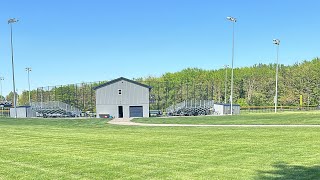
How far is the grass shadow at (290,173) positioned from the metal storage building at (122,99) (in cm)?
5011

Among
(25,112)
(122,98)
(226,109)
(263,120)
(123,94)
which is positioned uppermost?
(123,94)

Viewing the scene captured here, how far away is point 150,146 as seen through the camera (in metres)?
14.9

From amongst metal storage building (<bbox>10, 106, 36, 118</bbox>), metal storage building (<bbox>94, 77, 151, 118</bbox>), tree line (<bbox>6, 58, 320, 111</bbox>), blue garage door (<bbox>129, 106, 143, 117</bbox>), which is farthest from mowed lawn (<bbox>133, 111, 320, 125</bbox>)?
tree line (<bbox>6, 58, 320, 111</bbox>)

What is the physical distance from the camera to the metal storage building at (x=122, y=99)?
59.3 m

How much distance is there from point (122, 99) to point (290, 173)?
51216mm

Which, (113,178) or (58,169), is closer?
(113,178)

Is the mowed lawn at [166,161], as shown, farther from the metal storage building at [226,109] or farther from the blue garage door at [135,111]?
the metal storage building at [226,109]

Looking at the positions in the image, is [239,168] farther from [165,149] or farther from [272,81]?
A: [272,81]

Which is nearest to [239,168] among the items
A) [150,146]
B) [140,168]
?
[140,168]

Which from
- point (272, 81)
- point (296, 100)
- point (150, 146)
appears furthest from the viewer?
point (272, 81)

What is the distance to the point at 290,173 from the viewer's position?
915cm

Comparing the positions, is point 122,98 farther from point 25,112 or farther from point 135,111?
point 25,112

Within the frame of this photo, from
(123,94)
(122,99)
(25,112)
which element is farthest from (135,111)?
(25,112)

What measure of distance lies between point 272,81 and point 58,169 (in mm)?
98886
